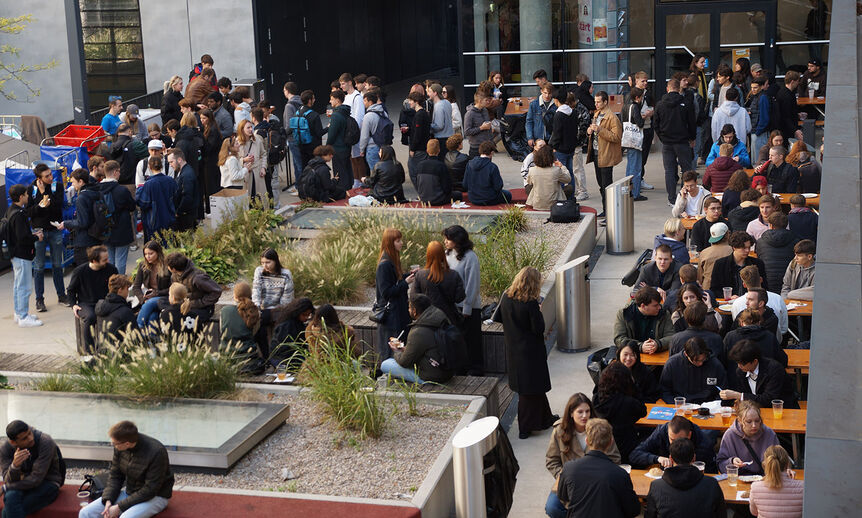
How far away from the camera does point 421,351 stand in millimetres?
10508

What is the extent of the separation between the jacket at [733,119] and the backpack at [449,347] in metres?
9.54

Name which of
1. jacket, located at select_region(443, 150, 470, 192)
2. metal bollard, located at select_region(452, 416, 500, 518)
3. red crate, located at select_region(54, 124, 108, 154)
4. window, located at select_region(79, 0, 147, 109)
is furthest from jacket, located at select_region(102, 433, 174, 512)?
window, located at select_region(79, 0, 147, 109)

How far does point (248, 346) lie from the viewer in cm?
1147

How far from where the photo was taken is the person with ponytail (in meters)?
7.84

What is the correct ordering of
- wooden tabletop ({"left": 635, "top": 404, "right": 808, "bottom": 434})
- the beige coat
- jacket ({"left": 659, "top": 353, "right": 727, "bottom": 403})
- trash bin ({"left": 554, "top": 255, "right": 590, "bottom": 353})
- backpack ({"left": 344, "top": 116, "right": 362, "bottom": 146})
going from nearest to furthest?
wooden tabletop ({"left": 635, "top": 404, "right": 808, "bottom": 434})
jacket ({"left": 659, "top": 353, "right": 727, "bottom": 403})
trash bin ({"left": 554, "top": 255, "right": 590, "bottom": 353})
the beige coat
backpack ({"left": 344, "top": 116, "right": 362, "bottom": 146})

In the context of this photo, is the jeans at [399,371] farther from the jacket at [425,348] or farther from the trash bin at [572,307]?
the trash bin at [572,307]

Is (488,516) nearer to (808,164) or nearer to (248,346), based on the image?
(248,346)

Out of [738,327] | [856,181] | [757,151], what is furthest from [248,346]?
[757,151]

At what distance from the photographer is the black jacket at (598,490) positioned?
766 cm

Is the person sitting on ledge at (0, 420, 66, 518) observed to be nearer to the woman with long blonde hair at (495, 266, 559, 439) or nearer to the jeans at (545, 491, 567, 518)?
the jeans at (545, 491, 567, 518)

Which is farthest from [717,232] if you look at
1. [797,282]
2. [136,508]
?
[136,508]

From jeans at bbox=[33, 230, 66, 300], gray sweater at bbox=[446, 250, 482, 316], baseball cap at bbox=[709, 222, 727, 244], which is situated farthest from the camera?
jeans at bbox=[33, 230, 66, 300]

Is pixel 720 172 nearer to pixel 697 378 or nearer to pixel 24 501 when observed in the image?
pixel 697 378

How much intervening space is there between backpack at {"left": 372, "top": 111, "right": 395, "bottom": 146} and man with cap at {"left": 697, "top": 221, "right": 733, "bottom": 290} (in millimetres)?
7919
